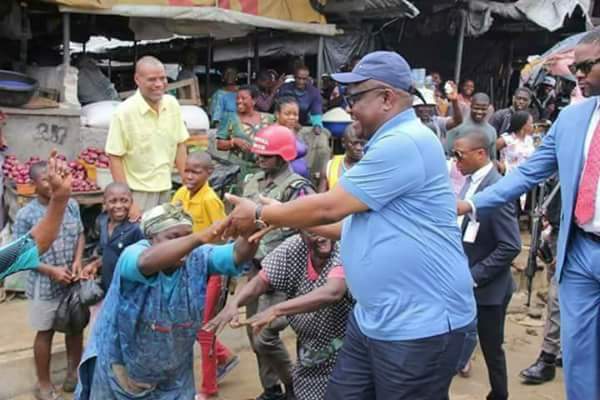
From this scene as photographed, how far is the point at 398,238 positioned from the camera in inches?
103

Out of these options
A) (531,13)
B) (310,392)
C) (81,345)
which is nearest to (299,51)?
(531,13)

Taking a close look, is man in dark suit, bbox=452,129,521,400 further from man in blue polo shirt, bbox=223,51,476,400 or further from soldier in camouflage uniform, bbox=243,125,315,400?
man in blue polo shirt, bbox=223,51,476,400

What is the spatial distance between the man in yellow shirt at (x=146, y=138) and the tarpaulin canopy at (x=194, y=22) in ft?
8.59

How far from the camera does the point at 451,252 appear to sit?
2.69 meters

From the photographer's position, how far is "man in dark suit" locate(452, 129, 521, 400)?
13.6 ft

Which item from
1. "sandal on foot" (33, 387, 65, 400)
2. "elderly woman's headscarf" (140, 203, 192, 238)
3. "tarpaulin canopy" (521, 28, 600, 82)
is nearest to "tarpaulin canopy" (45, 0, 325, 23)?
"tarpaulin canopy" (521, 28, 600, 82)

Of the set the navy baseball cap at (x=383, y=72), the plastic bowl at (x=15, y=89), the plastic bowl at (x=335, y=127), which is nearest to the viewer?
the navy baseball cap at (x=383, y=72)

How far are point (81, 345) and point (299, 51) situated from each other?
6.37m

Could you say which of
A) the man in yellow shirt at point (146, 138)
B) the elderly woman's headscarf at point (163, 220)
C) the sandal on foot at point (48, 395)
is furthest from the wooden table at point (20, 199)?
the elderly woman's headscarf at point (163, 220)

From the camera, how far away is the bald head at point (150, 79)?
16.7ft

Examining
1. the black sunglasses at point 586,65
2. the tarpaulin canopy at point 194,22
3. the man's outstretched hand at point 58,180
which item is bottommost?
the man's outstretched hand at point 58,180

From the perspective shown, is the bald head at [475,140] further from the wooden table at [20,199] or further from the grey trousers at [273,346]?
the wooden table at [20,199]

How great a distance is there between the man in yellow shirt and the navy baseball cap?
2.71 metres

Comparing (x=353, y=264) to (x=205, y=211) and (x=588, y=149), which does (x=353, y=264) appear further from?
(x=205, y=211)
